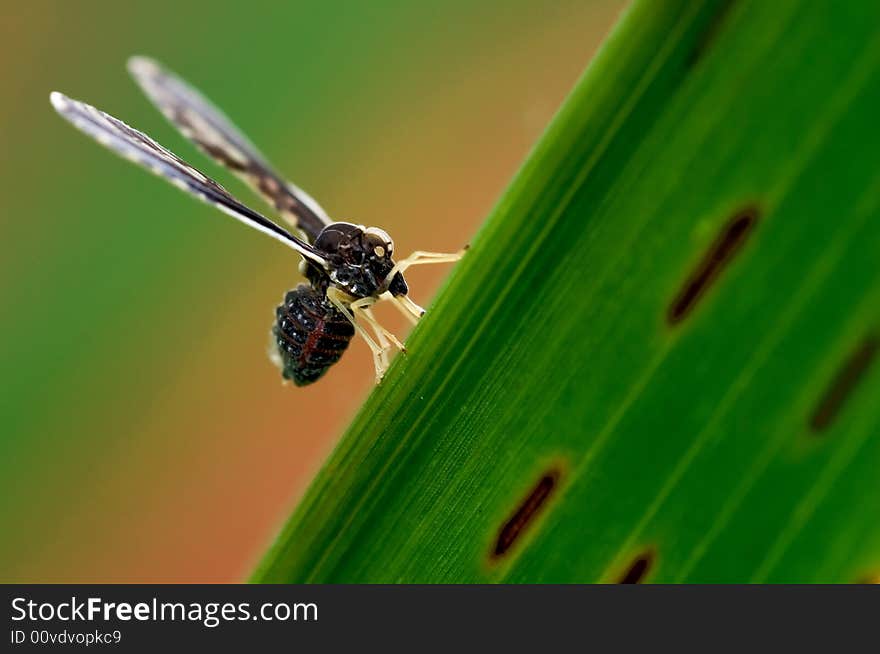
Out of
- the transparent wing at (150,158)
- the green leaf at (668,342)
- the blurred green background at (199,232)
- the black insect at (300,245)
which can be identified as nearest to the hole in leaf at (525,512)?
the green leaf at (668,342)

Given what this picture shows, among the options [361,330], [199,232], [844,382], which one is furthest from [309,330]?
[199,232]

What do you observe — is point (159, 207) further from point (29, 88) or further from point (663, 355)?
point (663, 355)

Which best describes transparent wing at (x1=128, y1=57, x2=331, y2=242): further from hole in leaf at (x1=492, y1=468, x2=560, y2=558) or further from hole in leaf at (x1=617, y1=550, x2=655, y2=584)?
hole in leaf at (x1=617, y1=550, x2=655, y2=584)

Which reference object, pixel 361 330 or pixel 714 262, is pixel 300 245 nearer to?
pixel 361 330

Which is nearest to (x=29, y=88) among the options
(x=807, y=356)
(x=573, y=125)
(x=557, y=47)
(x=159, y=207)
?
(x=159, y=207)

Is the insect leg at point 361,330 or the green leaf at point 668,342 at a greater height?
the green leaf at point 668,342

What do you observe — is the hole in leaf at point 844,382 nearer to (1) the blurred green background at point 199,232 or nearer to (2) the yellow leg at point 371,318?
(2) the yellow leg at point 371,318
